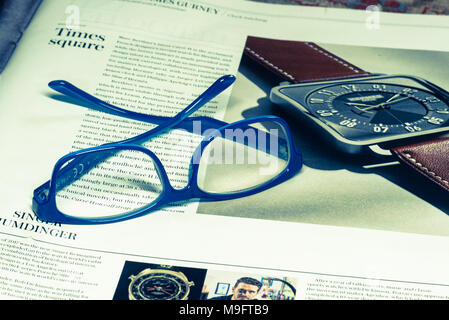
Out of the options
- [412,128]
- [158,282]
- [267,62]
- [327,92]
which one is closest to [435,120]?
[412,128]

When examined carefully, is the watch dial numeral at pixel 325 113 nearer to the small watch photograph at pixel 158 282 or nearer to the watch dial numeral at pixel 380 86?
the watch dial numeral at pixel 380 86

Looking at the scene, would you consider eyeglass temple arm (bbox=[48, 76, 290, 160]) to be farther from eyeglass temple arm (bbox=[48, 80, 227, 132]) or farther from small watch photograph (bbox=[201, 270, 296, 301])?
small watch photograph (bbox=[201, 270, 296, 301])

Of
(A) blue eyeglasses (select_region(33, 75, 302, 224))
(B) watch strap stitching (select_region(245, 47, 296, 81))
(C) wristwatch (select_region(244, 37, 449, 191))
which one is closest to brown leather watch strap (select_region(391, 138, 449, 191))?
(C) wristwatch (select_region(244, 37, 449, 191))

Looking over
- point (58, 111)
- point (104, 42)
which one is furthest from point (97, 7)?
point (58, 111)

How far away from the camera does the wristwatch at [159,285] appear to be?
0.46 meters

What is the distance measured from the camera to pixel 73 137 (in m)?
0.61

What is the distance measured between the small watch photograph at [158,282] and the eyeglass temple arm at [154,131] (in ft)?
0.40

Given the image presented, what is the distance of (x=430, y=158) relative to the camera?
0.57 meters

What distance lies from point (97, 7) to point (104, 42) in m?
0.08

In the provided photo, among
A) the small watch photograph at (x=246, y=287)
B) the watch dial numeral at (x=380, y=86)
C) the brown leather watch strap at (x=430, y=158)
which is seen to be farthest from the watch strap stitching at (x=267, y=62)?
the small watch photograph at (x=246, y=287)

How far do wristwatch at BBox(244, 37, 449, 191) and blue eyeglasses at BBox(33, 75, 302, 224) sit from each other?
7 cm

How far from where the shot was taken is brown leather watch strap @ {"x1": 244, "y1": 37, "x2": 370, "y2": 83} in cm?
75
